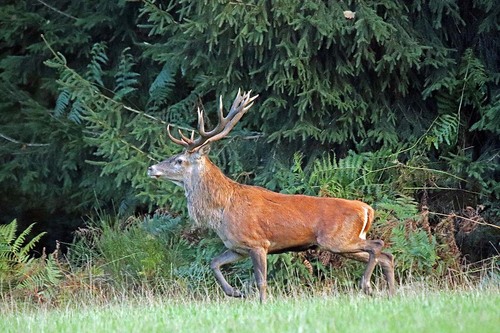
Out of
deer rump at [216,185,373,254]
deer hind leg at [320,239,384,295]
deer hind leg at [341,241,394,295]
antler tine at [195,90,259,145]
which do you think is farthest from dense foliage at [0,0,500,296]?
deer rump at [216,185,373,254]

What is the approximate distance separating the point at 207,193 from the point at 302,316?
386cm

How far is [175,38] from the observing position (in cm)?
1327

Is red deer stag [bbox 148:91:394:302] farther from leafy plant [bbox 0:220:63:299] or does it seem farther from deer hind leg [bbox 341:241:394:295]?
leafy plant [bbox 0:220:63:299]

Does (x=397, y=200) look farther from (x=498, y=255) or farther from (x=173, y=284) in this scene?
(x=173, y=284)

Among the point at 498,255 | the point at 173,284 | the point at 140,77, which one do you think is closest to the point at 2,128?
the point at 140,77

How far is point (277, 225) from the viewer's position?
1092 centimetres

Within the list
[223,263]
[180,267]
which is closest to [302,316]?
[223,263]

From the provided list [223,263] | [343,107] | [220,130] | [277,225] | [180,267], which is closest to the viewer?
[277,225]

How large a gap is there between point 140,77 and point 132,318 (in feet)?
24.4

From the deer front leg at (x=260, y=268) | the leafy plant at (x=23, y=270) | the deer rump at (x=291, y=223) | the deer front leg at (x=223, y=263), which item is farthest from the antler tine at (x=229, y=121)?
the leafy plant at (x=23, y=270)

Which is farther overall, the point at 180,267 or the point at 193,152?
the point at 180,267

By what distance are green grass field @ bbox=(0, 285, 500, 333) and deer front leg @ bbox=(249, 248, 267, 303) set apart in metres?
0.65

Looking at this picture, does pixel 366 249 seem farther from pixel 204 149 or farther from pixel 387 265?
pixel 204 149

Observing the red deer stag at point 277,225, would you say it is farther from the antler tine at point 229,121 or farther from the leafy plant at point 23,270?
the leafy plant at point 23,270
